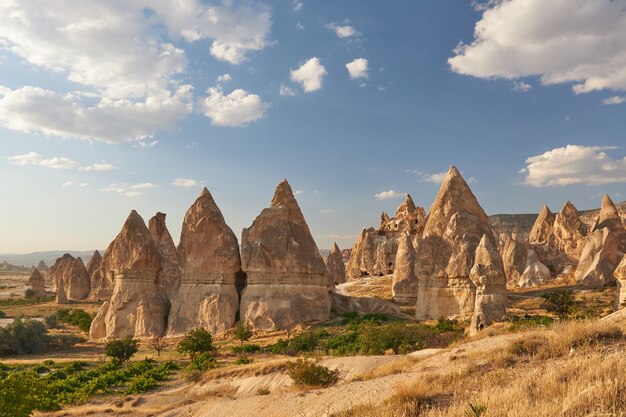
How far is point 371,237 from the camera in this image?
67.9 metres

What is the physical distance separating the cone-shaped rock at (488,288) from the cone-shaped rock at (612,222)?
26.1 meters

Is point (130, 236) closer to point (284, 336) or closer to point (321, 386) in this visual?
point (284, 336)

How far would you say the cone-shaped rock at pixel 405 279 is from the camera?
37625mm

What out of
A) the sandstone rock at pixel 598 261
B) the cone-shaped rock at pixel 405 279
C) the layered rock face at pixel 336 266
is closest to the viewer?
the cone-shaped rock at pixel 405 279

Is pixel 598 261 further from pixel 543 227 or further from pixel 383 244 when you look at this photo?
pixel 383 244

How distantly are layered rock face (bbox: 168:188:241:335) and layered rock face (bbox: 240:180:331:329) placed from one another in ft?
3.14

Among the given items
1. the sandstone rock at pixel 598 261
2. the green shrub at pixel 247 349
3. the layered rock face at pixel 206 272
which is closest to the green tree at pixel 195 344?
the green shrub at pixel 247 349

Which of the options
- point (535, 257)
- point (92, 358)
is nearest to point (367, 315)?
point (92, 358)

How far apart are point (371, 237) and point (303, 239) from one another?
40185 millimetres

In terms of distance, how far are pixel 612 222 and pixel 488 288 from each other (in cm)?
3031

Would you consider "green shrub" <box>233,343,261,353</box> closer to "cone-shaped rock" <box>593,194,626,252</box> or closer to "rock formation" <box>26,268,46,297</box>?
"cone-shaped rock" <box>593,194,626,252</box>

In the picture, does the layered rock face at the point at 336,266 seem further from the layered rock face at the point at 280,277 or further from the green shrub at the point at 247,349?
the green shrub at the point at 247,349

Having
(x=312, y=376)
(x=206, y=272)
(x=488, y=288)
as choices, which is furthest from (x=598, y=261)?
→ (x=312, y=376)

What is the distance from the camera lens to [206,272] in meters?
27.9
